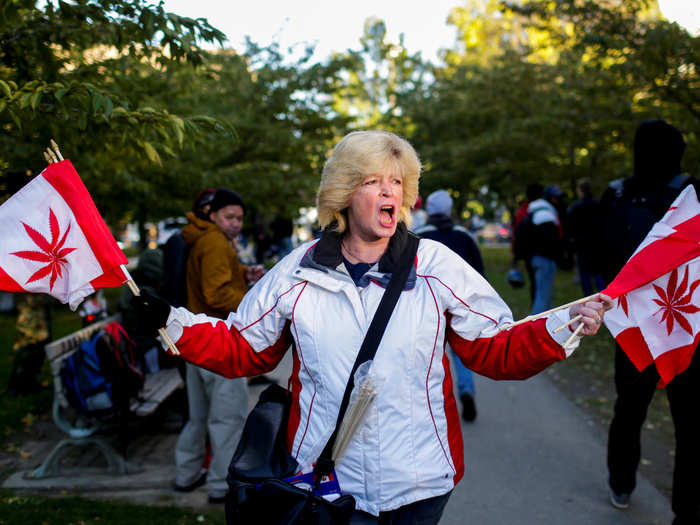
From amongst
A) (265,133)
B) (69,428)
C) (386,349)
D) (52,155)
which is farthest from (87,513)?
(265,133)

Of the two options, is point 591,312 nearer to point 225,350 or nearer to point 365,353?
point 365,353

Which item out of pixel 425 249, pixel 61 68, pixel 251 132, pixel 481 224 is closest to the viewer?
pixel 425 249

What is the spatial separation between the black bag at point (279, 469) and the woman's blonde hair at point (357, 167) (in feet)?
1.07

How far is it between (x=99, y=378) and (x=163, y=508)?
3.69ft

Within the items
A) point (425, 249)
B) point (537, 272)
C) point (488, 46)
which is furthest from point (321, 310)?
point (488, 46)

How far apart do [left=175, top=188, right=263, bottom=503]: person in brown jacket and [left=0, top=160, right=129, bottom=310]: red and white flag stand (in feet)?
5.57

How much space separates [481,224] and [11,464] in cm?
5307

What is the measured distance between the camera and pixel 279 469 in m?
2.29

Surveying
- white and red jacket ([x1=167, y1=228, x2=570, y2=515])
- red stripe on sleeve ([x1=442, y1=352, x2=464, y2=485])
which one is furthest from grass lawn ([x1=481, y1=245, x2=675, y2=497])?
white and red jacket ([x1=167, y1=228, x2=570, y2=515])

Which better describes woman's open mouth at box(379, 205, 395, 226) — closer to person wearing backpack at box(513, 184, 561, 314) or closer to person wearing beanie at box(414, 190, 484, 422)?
person wearing beanie at box(414, 190, 484, 422)

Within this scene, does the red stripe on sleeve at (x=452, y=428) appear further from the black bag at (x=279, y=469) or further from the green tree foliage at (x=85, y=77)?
the green tree foliage at (x=85, y=77)

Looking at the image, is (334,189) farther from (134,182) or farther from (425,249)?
(134,182)

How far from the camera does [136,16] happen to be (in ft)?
12.2

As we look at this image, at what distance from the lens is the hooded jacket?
4.30 m
